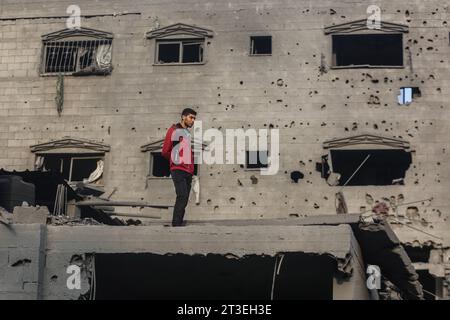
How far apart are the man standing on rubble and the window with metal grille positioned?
453 inches

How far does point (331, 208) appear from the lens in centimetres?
1927

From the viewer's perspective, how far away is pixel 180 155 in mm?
10023

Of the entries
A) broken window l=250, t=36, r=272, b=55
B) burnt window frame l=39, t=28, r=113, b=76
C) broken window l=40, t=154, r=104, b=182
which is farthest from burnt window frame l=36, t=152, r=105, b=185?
broken window l=250, t=36, r=272, b=55

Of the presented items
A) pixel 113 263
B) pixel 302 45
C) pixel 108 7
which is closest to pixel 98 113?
pixel 108 7

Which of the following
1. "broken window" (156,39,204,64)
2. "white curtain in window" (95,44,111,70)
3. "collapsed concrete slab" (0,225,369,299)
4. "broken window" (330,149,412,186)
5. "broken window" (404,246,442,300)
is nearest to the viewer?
"collapsed concrete slab" (0,225,369,299)

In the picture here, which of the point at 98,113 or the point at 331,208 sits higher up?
the point at 98,113

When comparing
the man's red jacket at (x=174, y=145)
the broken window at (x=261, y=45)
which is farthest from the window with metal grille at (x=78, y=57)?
the man's red jacket at (x=174, y=145)

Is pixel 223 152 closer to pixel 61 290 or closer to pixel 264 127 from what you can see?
pixel 264 127

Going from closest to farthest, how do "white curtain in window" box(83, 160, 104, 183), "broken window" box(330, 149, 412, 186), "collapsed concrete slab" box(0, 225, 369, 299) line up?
"collapsed concrete slab" box(0, 225, 369, 299) → "broken window" box(330, 149, 412, 186) → "white curtain in window" box(83, 160, 104, 183)

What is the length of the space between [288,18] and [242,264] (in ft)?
40.0

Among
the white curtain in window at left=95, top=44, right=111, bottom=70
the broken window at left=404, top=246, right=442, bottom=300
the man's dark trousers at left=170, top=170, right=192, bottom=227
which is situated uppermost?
the white curtain in window at left=95, top=44, right=111, bottom=70

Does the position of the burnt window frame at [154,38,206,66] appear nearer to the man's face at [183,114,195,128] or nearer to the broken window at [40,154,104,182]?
the broken window at [40,154,104,182]

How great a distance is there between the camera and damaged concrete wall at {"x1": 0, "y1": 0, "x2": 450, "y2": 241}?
19531mm

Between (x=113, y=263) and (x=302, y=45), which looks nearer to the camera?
(x=113, y=263)
